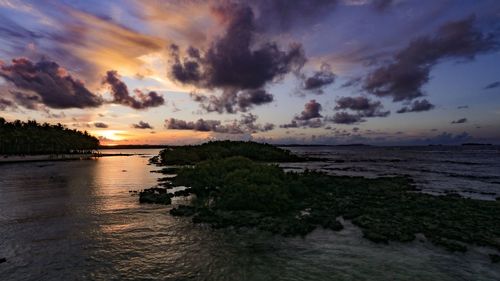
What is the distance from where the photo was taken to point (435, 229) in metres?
23.6

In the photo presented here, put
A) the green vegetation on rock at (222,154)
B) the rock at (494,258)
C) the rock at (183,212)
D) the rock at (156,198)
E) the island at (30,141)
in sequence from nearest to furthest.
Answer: the rock at (494,258)
the rock at (183,212)
the rock at (156,198)
the green vegetation on rock at (222,154)
the island at (30,141)

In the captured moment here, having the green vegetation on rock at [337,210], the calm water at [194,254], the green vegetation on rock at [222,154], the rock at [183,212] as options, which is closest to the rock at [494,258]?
the green vegetation on rock at [337,210]

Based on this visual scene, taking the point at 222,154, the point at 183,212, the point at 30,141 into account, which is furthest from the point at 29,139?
the point at 183,212

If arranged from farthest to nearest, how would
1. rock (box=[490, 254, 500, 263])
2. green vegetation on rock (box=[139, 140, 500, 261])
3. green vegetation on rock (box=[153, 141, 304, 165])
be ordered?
green vegetation on rock (box=[153, 141, 304, 165]) → green vegetation on rock (box=[139, 140, 500, 261]) → rock (box=[490, 254, 500, 263])

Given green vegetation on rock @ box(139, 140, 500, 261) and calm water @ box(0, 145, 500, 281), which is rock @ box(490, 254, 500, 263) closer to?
green vegetation on rock @ box(139, 140, 500, 261)

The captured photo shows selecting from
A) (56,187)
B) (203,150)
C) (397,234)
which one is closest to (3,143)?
(203,150)

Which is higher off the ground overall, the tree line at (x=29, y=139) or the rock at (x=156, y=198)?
the tree line at (x=29, y=139)

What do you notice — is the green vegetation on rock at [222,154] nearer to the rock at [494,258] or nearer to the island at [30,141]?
the island at [30,141]

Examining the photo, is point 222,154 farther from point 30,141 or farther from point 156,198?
point 30,141

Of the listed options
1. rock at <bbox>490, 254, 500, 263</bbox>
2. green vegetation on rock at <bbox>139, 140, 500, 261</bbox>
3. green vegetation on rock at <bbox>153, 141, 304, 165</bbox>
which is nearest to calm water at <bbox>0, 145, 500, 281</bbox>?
rock at <bbox>490, 254, 500, 263</bbox>

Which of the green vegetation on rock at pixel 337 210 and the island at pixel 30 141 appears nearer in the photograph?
Result: the green vegetation on rock at pixel 337 210

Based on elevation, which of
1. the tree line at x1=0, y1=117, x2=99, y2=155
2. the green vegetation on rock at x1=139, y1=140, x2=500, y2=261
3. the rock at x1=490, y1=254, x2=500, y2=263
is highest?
the tree line at x1=0, y1=117, x2=99, y2=155

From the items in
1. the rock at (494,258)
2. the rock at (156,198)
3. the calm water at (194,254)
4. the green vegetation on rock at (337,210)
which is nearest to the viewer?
the calm water at (194,254)

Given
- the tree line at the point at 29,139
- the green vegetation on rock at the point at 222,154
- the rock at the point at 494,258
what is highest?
the tree line at the point at 29,139
